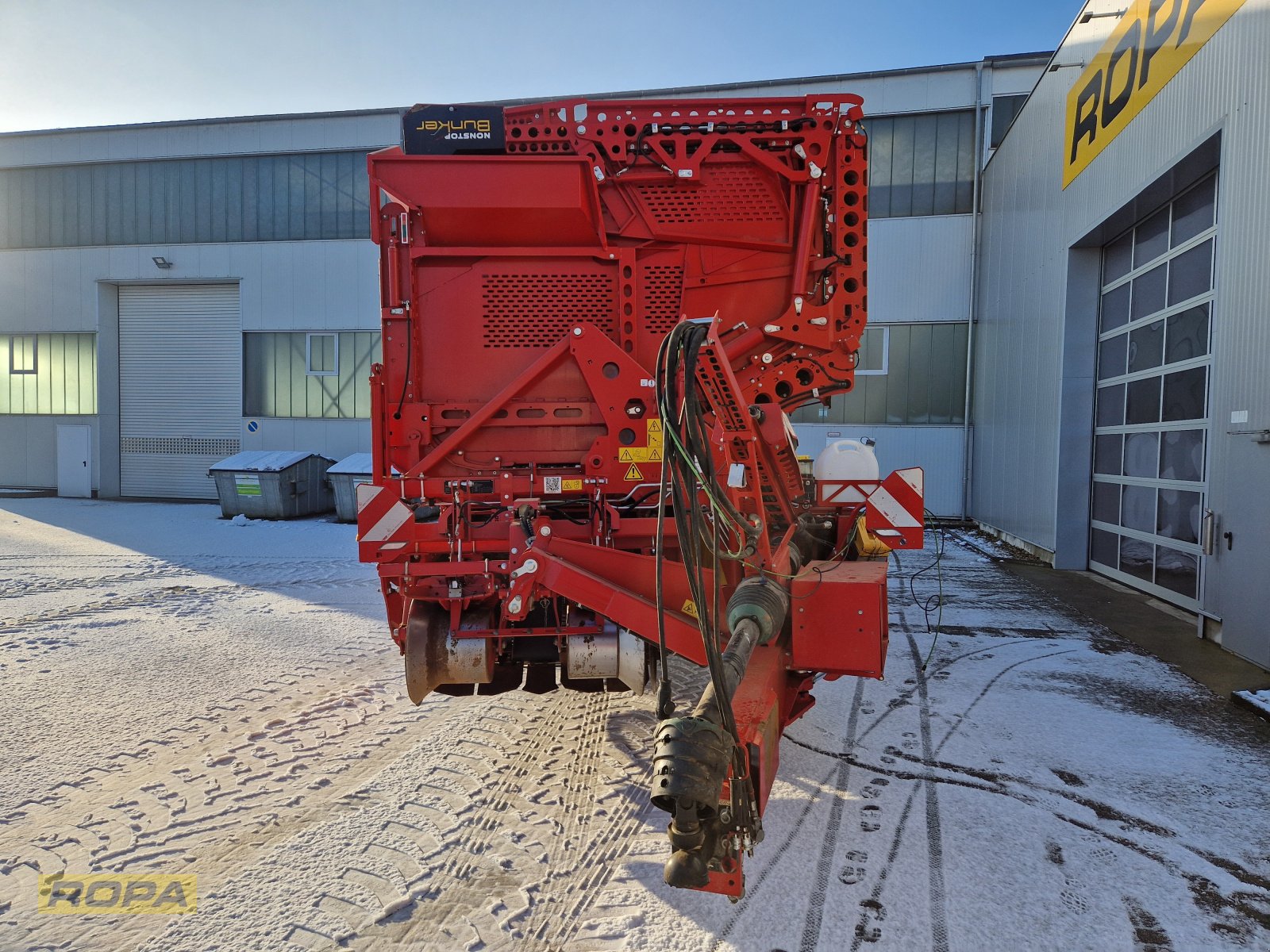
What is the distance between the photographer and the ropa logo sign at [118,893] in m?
2.73

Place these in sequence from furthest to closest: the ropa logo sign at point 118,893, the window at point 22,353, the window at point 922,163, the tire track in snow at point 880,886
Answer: the window at point 22,353
the window at point 922,163
the ropa logo sign at point 118,893
the tire track in snow at point 880,886

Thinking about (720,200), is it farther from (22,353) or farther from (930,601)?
(22,353)

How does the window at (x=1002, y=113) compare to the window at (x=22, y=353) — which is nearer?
the window at (x=1002, y=113)

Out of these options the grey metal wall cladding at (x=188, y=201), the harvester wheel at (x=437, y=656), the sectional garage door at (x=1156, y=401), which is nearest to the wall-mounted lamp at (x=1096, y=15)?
the sectional garage door at (x=1156, y=401)

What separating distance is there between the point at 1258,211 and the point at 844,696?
203 inches

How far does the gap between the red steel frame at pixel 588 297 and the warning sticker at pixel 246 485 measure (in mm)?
12916

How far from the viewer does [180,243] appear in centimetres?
1934

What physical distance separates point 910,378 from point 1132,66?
26.8ft

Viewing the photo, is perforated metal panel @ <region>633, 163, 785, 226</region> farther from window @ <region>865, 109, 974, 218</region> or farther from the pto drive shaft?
window @ <region>865, 109, 974, 218</region>

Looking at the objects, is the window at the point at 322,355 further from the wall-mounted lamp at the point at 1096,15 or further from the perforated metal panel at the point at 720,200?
the wall-mounted lamp at the point at 1096,15

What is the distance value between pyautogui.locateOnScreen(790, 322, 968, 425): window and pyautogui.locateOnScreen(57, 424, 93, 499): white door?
18474 mm

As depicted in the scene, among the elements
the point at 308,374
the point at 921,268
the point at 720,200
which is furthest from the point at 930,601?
the point at 308,374

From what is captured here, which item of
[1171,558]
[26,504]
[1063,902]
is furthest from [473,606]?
[26,504]

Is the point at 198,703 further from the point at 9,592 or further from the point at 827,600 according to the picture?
the point at 9,592
